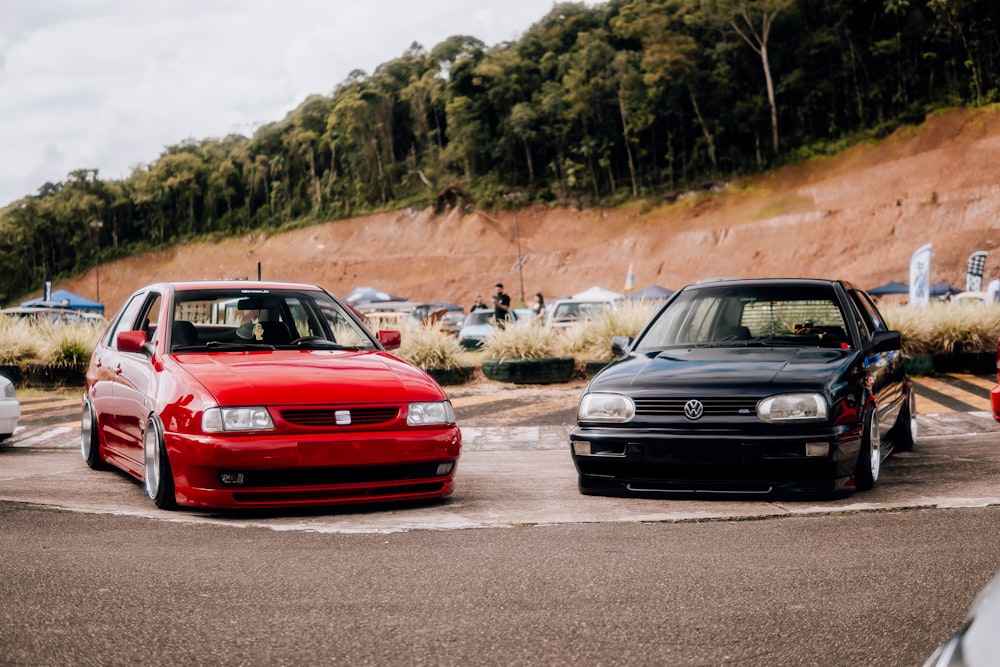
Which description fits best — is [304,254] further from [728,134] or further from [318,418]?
[318,418]

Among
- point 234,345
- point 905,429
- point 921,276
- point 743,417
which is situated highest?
point 234,345

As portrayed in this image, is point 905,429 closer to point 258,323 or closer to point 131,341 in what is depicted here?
point 258,323

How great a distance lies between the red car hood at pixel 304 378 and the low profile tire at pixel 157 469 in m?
0.43

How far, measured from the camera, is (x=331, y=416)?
6.40 metres

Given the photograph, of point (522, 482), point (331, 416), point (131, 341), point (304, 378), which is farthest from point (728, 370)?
point (131, 341)

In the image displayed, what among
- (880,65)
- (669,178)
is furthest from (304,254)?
(880,65)

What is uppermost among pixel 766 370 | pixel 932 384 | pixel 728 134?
pixel 728 134

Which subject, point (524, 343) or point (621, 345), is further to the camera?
point (524, 343)

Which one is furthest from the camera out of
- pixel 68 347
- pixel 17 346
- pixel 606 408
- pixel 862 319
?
pixel 17 346

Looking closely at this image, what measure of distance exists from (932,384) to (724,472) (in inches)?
323

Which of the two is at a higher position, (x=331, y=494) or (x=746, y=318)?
(x=746, y=318)

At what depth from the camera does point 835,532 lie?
578 cm

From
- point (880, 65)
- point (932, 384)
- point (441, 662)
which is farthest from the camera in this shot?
point (880, 65)

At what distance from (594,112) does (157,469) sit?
82.3 meters
